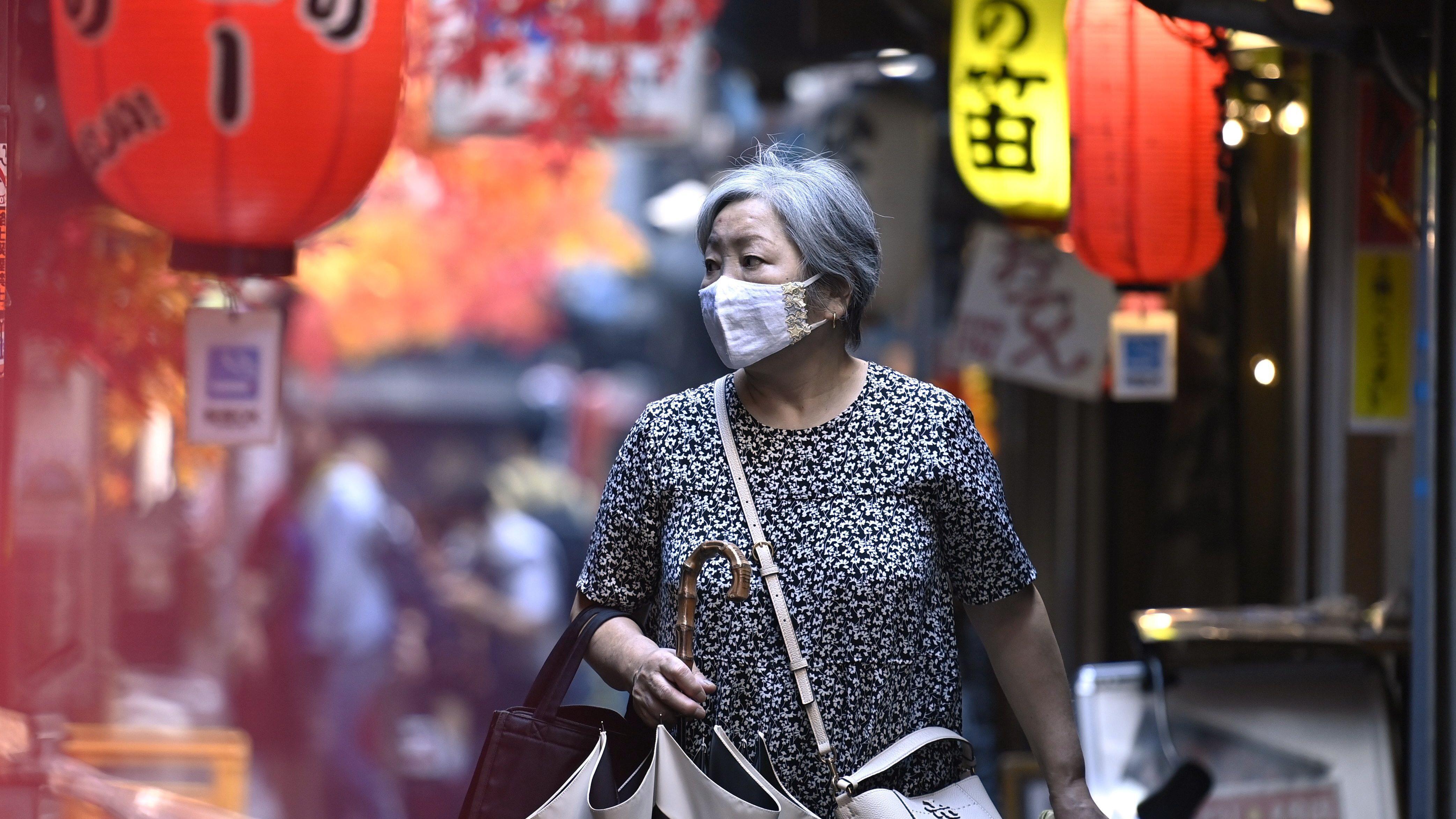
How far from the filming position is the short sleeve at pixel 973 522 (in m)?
2.64

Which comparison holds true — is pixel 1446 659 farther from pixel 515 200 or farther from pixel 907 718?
pixel 515 200

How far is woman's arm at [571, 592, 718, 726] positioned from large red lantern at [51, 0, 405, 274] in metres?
1.54

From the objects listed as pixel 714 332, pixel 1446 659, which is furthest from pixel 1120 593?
pixel 714 332

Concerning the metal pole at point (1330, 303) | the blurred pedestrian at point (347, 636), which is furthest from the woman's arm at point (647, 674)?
the blurred pedestrian at point (347, 636)

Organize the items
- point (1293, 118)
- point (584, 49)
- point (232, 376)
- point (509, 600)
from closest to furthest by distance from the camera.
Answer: point (232, 376) < point (1293, 118) < point (584, 49) < point (509, 600)

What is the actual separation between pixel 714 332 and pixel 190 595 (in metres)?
8.05

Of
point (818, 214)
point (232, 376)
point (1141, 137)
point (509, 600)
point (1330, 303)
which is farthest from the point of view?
point (509, 600)

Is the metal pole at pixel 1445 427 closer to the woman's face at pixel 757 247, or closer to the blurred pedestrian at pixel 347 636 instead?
the woman's face at pixel 757 247

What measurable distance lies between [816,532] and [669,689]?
0.39 metres

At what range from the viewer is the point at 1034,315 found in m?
5.92

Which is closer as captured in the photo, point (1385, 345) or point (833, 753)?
point (833, 753)

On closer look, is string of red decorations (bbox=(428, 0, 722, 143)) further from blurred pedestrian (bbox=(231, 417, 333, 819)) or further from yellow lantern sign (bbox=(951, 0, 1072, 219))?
blurred pedestrian (bbox=(231, 417, 333, 819))

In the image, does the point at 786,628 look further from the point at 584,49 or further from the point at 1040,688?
the point at 584,49

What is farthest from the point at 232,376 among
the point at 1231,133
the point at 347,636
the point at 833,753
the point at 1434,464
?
the point at 347,636
